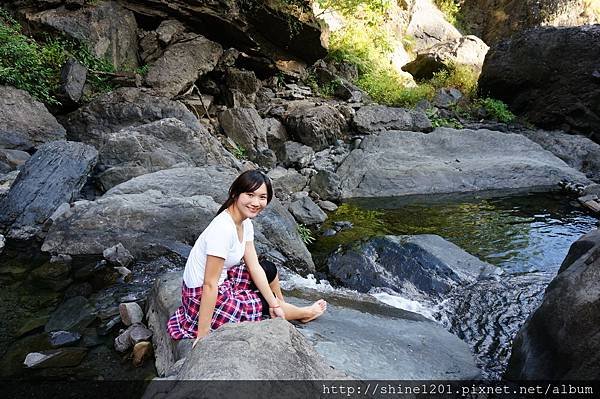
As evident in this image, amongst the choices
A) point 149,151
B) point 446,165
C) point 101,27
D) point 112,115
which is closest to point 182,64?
point 101,27

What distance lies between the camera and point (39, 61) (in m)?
9.58

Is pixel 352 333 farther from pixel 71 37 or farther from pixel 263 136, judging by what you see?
pixel 71 37

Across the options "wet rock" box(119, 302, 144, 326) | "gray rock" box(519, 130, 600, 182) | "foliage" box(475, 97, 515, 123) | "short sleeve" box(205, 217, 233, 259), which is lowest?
"wet rock" box(119, 302, 144, 326)

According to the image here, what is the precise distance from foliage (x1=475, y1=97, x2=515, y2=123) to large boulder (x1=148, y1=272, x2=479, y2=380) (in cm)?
1416

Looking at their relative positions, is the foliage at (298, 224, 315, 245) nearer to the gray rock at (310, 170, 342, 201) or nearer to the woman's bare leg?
the gray rock at (310, 170, 342, 201)

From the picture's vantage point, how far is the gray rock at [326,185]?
10180 millimetres

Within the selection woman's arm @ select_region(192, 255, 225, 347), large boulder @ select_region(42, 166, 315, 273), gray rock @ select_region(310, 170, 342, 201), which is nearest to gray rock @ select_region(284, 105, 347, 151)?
gray rock @ select_region(310, 170, 342, 201)

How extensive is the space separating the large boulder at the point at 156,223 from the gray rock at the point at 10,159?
226 centimetres

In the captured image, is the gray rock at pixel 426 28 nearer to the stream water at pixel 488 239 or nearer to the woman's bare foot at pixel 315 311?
the stream water at pixel 488 239

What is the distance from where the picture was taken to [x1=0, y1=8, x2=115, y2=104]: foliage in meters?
9.03

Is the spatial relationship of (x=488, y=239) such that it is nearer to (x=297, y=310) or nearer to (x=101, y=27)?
(x=297, y=310)

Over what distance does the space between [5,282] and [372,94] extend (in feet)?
46.9

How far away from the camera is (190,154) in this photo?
8266 millimetres

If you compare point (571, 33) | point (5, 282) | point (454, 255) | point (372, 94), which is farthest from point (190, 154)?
point (571, 33)
